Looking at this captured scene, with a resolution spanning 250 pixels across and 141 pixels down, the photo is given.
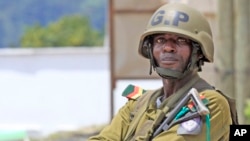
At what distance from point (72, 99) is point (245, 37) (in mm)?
7741

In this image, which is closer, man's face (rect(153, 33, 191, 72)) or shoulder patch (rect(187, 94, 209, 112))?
shoulder patch (rect(187, 94, 209, 112))

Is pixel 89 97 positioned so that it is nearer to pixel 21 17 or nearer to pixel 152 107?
pixel 152 107

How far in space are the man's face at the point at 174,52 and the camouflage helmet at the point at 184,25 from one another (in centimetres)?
4

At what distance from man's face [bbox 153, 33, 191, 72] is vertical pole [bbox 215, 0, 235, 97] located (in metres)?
3.25

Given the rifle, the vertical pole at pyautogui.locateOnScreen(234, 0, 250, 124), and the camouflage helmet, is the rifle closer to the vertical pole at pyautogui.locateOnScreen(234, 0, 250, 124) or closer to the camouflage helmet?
the camouflage helmet

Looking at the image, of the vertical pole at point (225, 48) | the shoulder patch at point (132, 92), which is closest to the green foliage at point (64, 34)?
the vertical pole at point (225, 48)

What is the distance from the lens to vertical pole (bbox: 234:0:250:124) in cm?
693

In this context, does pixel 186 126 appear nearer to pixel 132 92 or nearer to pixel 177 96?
pixel 177 96

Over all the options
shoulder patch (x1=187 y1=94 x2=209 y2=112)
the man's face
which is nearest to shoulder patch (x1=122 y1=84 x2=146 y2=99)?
the man's face

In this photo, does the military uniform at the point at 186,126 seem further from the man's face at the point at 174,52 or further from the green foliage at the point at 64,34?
the green foliage at the point at 64,34

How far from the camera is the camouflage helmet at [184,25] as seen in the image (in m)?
3.53

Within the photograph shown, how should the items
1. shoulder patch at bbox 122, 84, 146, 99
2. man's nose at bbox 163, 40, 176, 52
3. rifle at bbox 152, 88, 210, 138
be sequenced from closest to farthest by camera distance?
rifle at bbox 152, 88, 210, 138, man's nose at bbox 163, 40, 176, 52, shoulder patch at bbox 122, 84, 146, 99

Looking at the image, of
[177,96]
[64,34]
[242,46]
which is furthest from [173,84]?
[64,34]

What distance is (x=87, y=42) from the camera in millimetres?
36844
